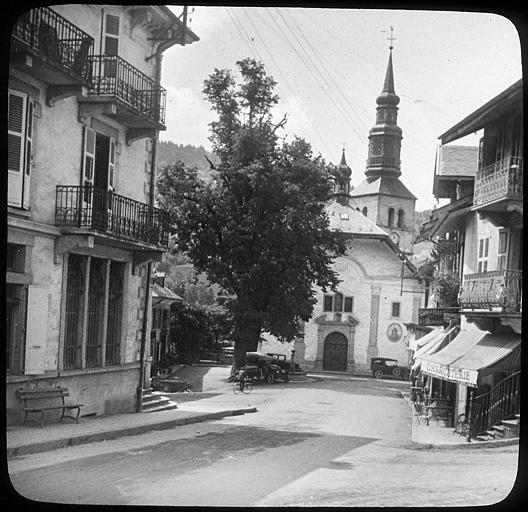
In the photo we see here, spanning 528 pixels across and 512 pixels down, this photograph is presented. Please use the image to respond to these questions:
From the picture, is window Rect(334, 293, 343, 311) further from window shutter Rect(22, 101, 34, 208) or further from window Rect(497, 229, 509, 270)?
window shutter Rect(22, 101, 34, 208)

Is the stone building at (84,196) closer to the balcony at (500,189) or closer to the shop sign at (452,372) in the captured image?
the shop sign at (452,372)

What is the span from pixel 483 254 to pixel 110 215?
7515 millimetres

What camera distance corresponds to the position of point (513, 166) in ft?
39.4

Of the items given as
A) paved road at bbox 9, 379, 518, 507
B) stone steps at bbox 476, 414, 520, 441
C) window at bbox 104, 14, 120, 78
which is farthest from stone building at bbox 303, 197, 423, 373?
window at bbox 104, 14, 120, 78

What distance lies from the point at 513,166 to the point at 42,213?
7.31m

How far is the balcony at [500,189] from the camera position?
39.1 ft

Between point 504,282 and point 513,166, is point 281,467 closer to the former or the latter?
point 504,282

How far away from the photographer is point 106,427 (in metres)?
9.57

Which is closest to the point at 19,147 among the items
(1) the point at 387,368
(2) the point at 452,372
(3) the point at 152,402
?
(3) the point at 152,402

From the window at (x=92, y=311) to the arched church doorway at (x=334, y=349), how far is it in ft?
79.6

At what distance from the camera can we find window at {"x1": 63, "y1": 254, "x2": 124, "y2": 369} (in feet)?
29.4

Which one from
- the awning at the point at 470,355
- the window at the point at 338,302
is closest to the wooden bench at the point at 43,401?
the awning at the point at 470,355

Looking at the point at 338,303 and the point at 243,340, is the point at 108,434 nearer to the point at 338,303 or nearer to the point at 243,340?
the point at 243,340

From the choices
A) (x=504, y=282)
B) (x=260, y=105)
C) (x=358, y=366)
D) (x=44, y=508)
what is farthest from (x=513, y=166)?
(x=358, y=366)
